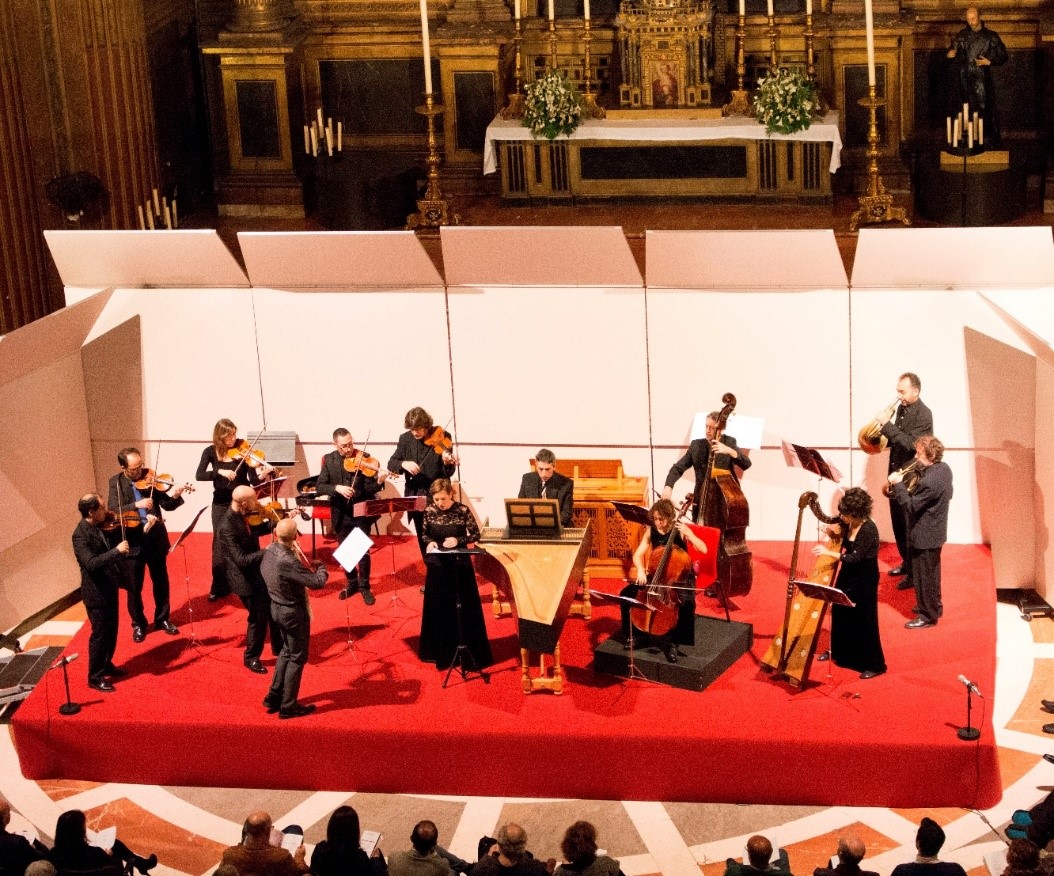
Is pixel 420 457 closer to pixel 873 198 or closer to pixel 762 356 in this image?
pixel 762 356

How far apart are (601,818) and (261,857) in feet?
7.25

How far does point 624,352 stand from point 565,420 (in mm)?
626

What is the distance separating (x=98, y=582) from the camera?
1001 centimetres

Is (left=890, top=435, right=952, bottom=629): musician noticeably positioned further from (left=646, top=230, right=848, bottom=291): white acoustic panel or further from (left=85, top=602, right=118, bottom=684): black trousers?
(left=85, top=602, right=118, bottom=684): black trousers

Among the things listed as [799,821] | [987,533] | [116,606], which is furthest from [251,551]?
[987,533]

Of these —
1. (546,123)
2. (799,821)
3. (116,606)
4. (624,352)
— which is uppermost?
(546,123)

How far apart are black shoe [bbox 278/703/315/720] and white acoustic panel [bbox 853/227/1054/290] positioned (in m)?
4.49

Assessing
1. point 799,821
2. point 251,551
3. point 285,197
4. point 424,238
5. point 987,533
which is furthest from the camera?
point 285,197

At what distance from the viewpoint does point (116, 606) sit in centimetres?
1018

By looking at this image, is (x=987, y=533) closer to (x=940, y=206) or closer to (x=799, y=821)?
(x=799, y=821)

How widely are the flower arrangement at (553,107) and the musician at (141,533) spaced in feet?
20.0

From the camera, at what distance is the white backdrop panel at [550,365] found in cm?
1183

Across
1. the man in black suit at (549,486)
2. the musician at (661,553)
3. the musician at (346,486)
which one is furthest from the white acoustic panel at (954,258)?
the musician at (346,486)

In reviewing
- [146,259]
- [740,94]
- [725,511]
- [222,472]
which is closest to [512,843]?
[725,511]
